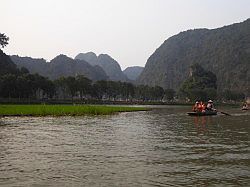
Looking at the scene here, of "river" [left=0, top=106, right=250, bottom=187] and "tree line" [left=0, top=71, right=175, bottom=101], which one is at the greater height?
"tree line" [left=0, top=71, right=175, bottom=101]

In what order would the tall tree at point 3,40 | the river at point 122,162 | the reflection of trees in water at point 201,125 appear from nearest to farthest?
the river at point 122,162 → the reflection of trees in water at point 201,125 → the tall tree at point 3,40

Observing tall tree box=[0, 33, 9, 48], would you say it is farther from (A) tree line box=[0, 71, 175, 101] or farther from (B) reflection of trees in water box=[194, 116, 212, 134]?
(B) reflection of trees in water box=[194, 116, 212, 134]

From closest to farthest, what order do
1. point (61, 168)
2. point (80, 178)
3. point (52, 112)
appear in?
point (80, 178)
point (61, 168)
point (52, 112)

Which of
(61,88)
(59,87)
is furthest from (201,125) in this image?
(59,87)

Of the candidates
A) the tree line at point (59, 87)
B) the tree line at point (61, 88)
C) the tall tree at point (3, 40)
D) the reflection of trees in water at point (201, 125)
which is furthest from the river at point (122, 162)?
the tall tree at point (3, 40)

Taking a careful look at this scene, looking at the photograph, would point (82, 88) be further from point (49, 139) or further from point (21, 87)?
point (49, 139)

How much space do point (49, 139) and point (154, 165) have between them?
1093 centimetres

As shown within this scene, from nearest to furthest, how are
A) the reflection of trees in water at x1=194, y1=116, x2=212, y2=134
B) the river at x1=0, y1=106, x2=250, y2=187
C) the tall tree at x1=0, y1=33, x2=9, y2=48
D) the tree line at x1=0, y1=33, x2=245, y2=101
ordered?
the river at x1=0, y1=106, x2=250, y2=187 → the reflection of trees in water at x1=194, y1=116, x2=212, y2=134 → the tree line at x1=0, y1=33, x2=245, y2=101 → the tall tree at x1=0, y1=33, x2=9, y2=48

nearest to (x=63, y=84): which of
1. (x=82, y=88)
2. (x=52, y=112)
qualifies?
(x=82, y=88)

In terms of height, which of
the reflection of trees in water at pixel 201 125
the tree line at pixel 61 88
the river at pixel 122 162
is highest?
the tree line at pixel 61 88

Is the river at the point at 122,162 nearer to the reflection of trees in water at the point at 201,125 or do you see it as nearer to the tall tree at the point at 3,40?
the reflection of trees in water at the point at 201,125

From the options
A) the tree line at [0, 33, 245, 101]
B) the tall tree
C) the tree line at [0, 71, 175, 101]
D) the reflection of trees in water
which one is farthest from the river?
the tall tree

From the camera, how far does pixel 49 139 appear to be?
2466 centimetres

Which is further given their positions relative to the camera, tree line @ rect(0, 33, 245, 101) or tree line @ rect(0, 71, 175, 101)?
tree line @ rect(0, 33, 245, 101)
